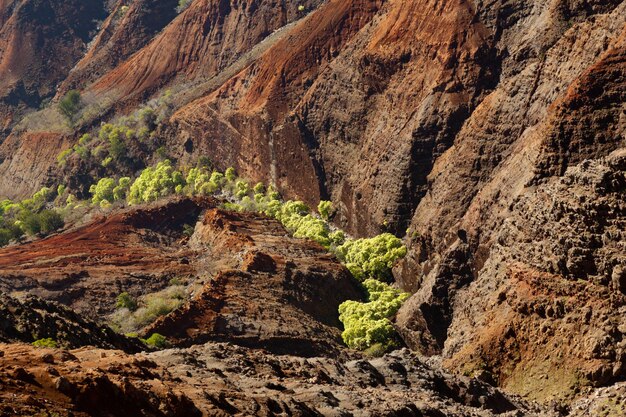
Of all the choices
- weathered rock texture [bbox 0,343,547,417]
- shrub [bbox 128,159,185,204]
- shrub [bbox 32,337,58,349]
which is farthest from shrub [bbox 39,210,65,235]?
shrub [bbox 32,337,58,349]

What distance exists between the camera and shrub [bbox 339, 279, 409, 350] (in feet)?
169

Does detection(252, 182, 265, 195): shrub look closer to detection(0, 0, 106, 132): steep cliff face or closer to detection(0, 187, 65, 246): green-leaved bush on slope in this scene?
detection(0, 187, 65, 246): green-leaved bush on slope

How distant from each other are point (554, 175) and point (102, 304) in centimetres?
2801

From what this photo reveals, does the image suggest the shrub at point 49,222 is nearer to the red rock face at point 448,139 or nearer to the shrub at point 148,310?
the red rock face at point 448,139

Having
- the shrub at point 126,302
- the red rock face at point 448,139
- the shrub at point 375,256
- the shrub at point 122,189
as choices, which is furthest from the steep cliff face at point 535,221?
the shrub at point 122,189

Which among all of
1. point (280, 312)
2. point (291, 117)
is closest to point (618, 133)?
point (280, 312)

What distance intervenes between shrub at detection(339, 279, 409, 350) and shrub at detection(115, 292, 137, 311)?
1259 cm

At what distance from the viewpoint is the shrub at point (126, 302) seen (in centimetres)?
5397

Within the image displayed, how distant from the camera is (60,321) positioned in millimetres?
36062

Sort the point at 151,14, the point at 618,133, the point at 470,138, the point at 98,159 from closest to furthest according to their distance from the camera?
the point at 618,133, the point at 470,138, the point at 98,159, the point at 151,14

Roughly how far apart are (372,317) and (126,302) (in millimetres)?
14826

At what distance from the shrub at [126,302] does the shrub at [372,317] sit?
41.3ft

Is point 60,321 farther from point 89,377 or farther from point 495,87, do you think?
point 495,87

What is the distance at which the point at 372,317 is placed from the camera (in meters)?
53.8
